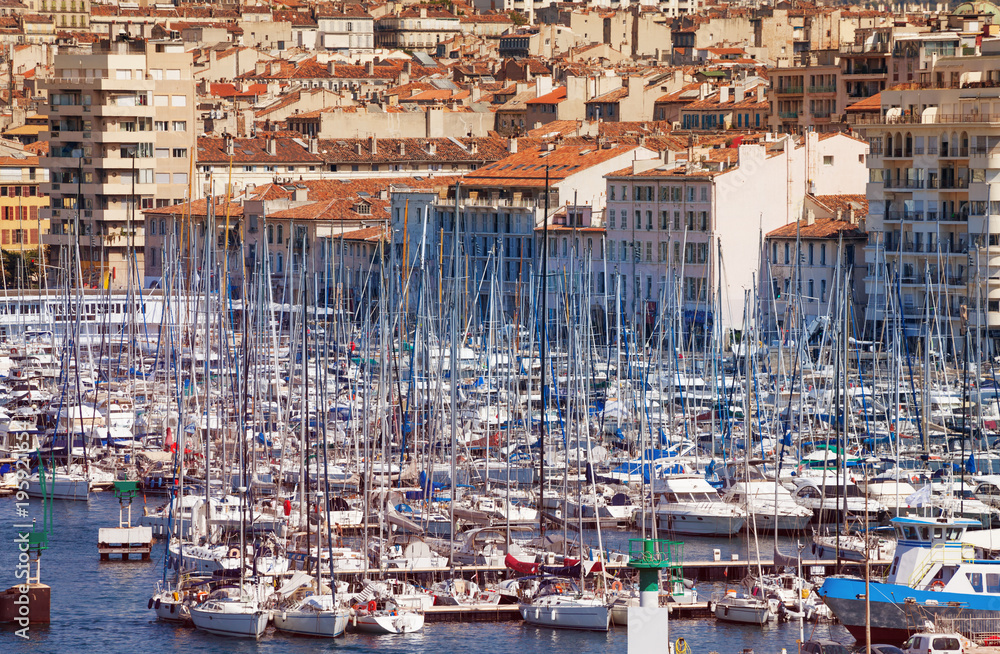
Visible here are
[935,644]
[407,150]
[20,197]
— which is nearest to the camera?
[935,644]

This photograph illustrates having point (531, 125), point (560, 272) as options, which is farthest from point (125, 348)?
point (531, 125)

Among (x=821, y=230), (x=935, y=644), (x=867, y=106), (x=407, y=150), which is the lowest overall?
(x=935, y=644)

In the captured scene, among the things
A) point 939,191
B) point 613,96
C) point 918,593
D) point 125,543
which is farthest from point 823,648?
point 613,96

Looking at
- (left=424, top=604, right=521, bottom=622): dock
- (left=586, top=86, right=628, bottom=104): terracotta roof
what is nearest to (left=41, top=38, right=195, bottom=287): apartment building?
(left=586, top=86, right=628, bottom=104): terracotta roof

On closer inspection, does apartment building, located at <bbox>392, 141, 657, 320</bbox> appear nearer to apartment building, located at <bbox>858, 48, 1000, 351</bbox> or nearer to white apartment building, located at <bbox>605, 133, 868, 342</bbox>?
white apartment building, located at <bbox>605, 133, 868, 342</bbox>

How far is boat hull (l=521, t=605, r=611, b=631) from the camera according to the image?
110 ft

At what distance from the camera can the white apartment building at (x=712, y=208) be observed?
223 ft

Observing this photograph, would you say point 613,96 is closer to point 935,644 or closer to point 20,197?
point 20,197

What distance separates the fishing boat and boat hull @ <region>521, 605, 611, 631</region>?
3.47 meters

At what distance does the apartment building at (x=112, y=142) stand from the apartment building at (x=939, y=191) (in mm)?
30090

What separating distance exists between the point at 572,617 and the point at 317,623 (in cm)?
358

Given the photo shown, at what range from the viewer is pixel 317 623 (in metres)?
33.3

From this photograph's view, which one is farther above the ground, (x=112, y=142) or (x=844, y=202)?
(x=112, y=142)

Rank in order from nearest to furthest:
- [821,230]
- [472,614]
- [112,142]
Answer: [472,614] → [821,230] → [112,142]
